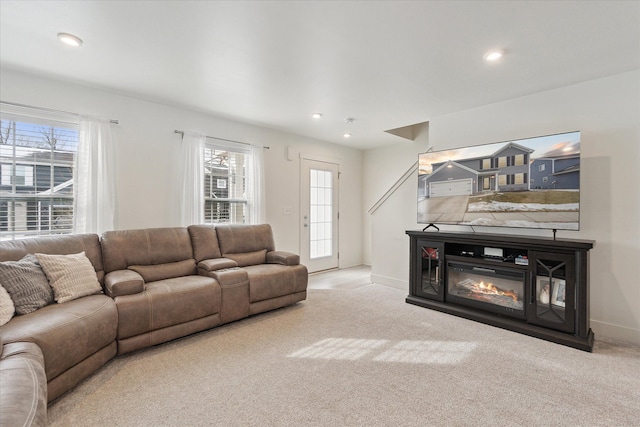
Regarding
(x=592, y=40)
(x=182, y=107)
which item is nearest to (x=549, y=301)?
(x=592, y=40)

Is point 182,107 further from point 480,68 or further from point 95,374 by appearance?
point 480,68

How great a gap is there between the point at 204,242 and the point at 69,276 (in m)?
1.32

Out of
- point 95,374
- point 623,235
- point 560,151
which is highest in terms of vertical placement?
point 560,151

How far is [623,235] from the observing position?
108 inches

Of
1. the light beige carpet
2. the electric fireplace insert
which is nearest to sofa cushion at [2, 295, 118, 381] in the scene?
the light beige carpet

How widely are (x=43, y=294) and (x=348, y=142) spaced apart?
15.8 ft

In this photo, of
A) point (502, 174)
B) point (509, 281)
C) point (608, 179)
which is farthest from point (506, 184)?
point (509, 281)

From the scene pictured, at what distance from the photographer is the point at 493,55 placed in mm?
2445

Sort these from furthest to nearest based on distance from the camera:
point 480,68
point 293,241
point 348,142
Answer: point 348,142
point 293,241
point 480,68

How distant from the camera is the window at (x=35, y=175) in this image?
9.11 feet

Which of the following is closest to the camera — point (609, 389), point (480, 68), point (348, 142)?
point (609, 389)

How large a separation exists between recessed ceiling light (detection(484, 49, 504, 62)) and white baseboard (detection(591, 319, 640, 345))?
9.02 feet

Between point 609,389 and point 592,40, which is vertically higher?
point 592,40

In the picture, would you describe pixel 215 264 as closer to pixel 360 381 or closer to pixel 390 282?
pixel 360 381
